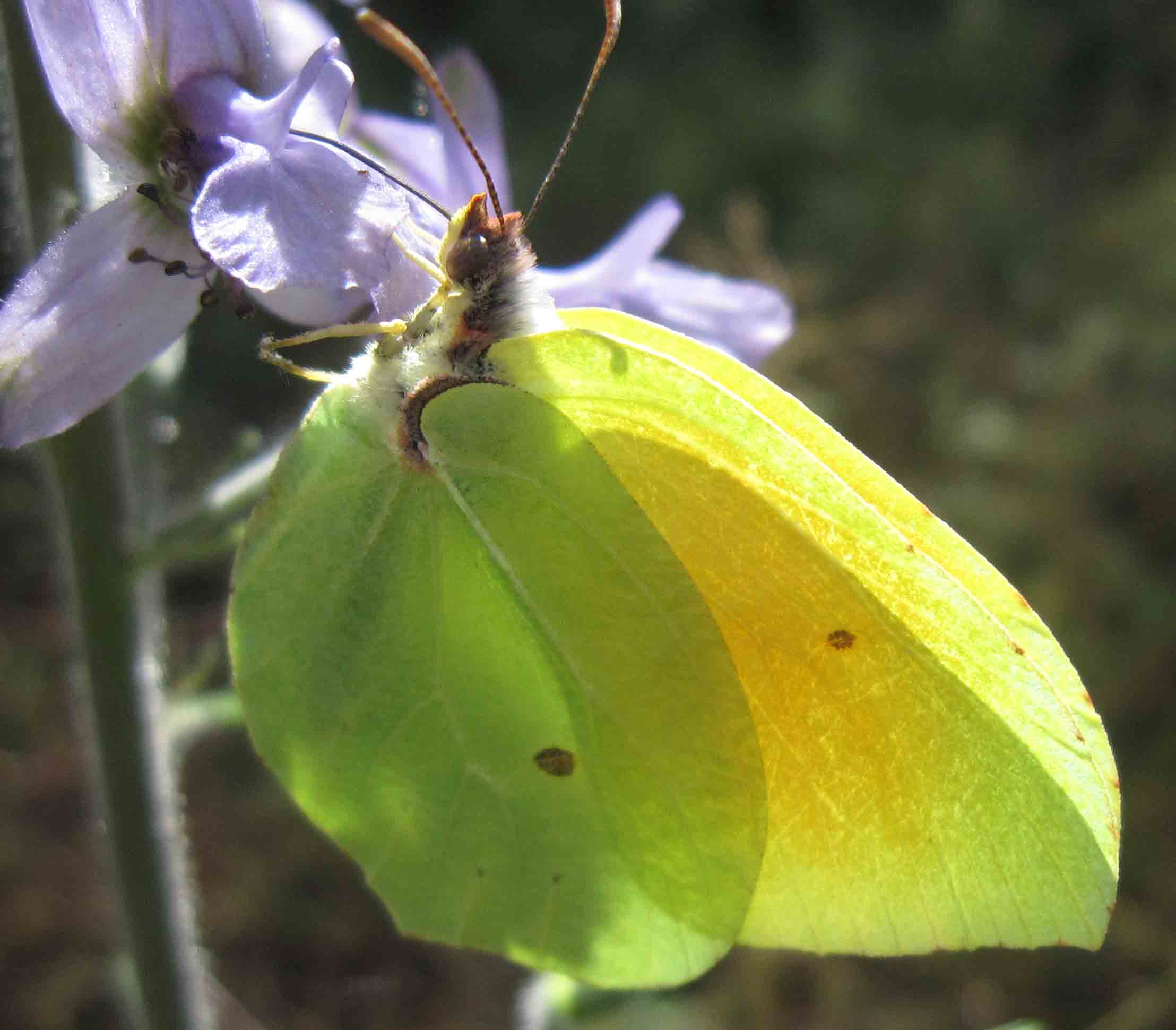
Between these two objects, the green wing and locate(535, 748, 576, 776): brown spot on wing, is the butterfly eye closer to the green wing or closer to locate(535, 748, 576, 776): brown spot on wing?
the green wing

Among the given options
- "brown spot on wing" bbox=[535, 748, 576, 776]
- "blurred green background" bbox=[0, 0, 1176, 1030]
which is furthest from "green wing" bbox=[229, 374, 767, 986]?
"blurred green background" bbox=[0, 0, 1176, 1030]

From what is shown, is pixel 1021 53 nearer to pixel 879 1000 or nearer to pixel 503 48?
pixel 503 48

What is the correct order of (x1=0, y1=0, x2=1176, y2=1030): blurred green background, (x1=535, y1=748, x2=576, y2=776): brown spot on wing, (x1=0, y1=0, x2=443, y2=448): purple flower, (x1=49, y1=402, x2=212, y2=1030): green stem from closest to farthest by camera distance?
(x1=0, y1=0, x2=443, y2=448): purple flower < (x1=535, y1=748, x2=576, y2=776): brown spot on wing < (x1=49, y1=402, x2=212, y2=1030): green stem < (x1=0, y1=0, x2=1176, y2=1030): blurred green background

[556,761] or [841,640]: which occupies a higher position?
[841,640]

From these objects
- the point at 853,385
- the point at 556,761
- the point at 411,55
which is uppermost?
the point at 411,55

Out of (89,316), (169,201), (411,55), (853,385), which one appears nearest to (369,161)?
(411,55)

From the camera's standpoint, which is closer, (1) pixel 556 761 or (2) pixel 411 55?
(2) pixel 411 55

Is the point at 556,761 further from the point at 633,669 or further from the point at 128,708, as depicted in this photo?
the point at 128,708
